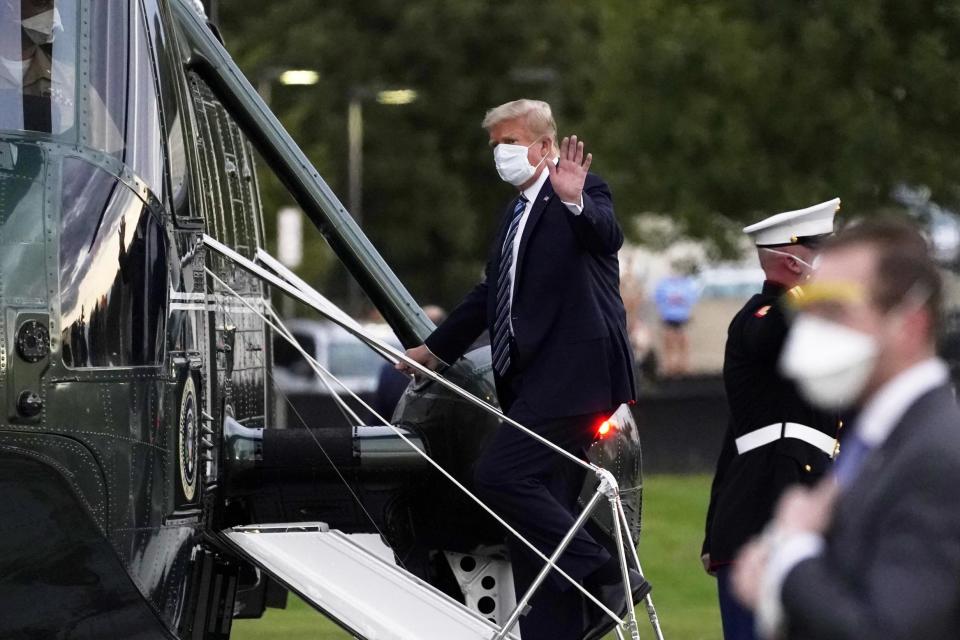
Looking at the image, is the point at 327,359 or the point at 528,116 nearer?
the point at 528,116

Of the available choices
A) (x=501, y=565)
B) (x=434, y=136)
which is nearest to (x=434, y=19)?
(x=434, y=136)

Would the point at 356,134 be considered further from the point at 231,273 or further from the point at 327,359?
the point at 231,273

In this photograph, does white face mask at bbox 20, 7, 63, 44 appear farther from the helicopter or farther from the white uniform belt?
the white uniform belt

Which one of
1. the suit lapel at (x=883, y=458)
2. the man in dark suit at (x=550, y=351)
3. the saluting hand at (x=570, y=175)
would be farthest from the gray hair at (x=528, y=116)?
the suit lapel at (x=883, y=458)

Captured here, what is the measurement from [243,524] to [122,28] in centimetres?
198

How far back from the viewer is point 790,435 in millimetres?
6875

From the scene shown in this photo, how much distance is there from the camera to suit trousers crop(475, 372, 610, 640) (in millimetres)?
6875

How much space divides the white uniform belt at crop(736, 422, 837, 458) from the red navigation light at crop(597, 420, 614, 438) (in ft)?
1.67

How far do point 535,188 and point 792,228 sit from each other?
0.89 m

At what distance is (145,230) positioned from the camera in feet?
19.3

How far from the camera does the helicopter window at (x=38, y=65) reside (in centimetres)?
594

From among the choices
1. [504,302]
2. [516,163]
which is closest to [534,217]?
[516,163]

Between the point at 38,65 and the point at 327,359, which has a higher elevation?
the point at 38,65

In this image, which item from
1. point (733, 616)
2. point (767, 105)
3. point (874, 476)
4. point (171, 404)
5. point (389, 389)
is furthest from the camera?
point (767, 105)
